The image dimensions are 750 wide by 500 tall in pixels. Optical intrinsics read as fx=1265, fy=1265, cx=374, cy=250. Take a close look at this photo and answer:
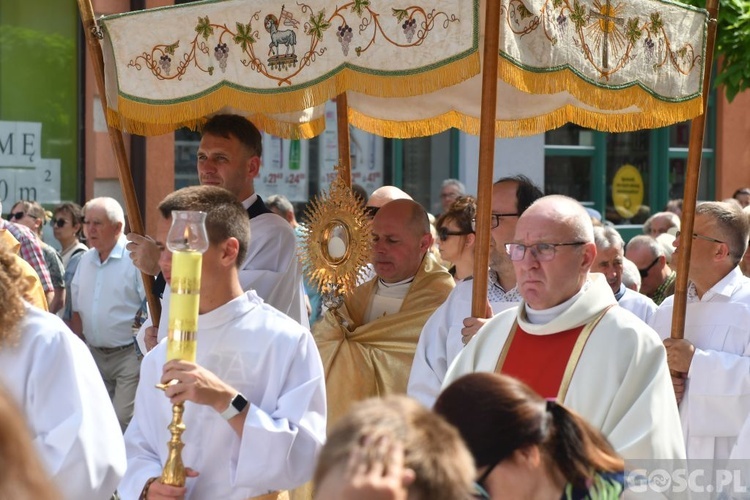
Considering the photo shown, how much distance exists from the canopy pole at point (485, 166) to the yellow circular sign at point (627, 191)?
399 inches

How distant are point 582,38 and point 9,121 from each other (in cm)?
700

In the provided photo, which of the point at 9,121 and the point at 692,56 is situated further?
the point at 9,121

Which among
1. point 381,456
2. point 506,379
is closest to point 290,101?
point 506,379

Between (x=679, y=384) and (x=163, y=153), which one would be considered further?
(x=163, y=153)

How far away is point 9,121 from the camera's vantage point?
10.5 m

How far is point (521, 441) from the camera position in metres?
2.59

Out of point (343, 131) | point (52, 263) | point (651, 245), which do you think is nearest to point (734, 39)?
point (651, 245)

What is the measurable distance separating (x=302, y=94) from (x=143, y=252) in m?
0.91

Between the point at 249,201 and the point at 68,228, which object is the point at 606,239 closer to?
the point at 249,201

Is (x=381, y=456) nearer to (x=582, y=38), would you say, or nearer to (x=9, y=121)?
(x=582, y=38)

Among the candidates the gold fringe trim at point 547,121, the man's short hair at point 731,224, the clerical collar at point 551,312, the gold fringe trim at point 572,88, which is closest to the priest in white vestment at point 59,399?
the clerical collar at point 551,312

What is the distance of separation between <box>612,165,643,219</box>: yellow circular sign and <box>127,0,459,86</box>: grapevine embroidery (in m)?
10.2

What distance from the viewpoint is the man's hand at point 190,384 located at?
3.28m

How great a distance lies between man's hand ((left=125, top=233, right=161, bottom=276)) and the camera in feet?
16.2
